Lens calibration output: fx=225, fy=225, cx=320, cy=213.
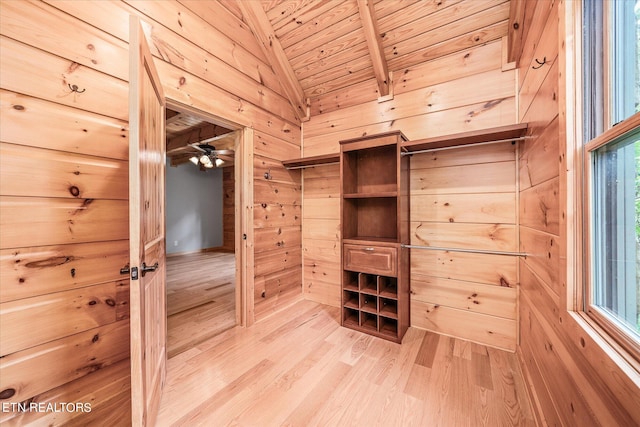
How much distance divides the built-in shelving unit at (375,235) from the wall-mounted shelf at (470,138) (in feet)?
0.46

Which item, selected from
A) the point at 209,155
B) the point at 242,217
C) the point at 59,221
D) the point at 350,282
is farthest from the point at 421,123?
the point at 209,155

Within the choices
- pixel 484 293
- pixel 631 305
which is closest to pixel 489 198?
pixel 484 293

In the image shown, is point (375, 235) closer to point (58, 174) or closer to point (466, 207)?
point (466, 207)

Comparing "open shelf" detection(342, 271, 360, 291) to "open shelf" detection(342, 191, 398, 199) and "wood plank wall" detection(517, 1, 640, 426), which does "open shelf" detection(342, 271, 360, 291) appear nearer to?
"open shelf" detection(342, 191, 398, 199)

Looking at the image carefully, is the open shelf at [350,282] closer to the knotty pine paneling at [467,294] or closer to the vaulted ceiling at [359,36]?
the knotty pine paneling at [467,294]

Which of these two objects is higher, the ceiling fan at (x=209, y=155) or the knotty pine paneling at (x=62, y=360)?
the ceiling fan at (x=209, y=155)

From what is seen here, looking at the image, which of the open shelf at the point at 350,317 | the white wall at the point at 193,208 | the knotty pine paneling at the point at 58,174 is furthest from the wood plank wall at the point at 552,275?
the white wall at the point at 193,208

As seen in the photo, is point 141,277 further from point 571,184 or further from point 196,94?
point 571,184

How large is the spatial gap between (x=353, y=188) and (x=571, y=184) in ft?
5.31

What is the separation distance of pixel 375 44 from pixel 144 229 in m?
2.25

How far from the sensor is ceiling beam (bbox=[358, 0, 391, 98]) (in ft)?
5.90

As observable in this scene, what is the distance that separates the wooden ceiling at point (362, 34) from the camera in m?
1.78

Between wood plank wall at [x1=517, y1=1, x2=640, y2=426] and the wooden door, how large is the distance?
162 cm

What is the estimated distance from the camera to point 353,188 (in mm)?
2367
